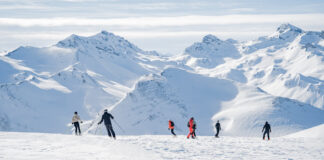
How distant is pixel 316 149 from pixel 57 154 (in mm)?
21682

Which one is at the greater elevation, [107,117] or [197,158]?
[107,117]

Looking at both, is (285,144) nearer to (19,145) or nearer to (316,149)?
(316,149)

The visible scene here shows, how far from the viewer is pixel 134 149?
29.0 m

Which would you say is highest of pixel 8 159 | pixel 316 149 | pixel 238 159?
pixel 316 149

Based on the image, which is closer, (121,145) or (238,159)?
(238,159)

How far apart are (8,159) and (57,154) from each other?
3255 millimetres

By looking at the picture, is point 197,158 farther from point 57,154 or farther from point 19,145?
point 19,145

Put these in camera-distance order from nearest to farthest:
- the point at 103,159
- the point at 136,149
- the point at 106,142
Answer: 1. the point at 103,159
2. the point at 136,149
3. the point at 106,142

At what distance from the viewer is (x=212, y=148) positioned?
3197 centimetres

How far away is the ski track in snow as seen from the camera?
2592 centimetres

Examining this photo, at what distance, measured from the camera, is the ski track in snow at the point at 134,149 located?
2592 centimetres

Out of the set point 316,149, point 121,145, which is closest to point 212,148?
point 121,145

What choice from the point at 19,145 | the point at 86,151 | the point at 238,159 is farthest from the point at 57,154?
the point at 238,159

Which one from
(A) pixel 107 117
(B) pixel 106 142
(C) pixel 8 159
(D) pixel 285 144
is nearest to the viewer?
(C) pixel 8 159
